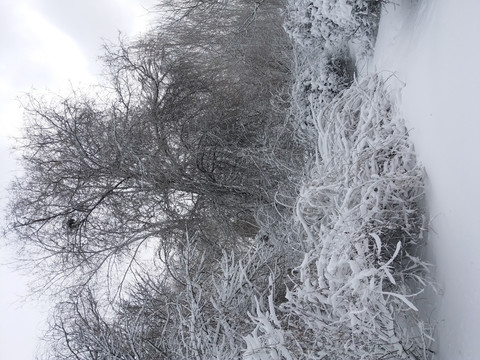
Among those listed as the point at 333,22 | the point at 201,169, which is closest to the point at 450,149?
the point at 333,22

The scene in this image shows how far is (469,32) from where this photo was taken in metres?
4.11

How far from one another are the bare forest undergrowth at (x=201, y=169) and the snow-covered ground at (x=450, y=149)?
719mm

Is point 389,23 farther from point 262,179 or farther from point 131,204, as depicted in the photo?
point 131,204

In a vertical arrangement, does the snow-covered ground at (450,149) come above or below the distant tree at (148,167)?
below

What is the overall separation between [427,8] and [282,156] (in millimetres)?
3991

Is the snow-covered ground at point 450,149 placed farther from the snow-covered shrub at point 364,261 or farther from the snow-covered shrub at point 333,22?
the snow-covered shrub at point 333,22

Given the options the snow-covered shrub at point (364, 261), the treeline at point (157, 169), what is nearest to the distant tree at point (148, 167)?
the treeline at point (157, 169)

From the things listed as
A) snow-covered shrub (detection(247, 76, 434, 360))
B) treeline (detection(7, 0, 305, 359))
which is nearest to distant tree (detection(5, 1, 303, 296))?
treeline (detection(7, 0, 305, 359))

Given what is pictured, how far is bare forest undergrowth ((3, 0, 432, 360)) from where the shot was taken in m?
6.29

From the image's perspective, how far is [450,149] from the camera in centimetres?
436

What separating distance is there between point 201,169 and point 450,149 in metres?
4.90

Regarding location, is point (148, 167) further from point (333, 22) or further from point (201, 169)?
point (333, 22)

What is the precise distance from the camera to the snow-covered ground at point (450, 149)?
12.9ft

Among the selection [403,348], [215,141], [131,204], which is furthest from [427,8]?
[131,204]
